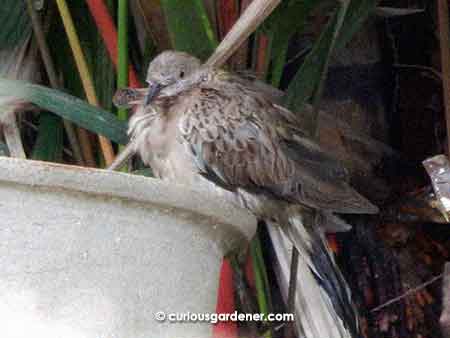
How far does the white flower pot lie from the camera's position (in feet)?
4.25

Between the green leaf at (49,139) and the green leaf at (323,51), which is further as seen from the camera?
the green leaf at (49,139)

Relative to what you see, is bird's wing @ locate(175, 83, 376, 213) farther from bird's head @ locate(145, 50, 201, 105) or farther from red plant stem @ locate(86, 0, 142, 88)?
red plant stem @ locate(86, 0, 142, 88)

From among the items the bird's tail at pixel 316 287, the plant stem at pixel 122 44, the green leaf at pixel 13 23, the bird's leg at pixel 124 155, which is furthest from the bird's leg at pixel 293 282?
the green leaf at pixel 13 23

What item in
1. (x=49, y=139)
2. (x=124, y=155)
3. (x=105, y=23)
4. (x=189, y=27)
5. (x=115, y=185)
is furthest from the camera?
(x=49, y=139)

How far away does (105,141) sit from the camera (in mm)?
2598

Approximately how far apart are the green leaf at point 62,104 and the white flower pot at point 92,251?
3.24 ft

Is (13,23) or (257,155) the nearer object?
(257,155)

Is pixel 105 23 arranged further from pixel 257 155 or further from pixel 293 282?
pixel 293 282

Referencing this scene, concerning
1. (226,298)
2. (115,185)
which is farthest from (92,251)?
(226,298)

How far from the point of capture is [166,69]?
2.50m

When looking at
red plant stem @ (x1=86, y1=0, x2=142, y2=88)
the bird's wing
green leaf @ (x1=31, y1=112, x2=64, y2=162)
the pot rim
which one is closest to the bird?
the bird's wing

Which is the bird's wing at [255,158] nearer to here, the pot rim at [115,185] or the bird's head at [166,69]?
the bird's head at [166,69]

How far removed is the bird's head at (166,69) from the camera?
8.20ft

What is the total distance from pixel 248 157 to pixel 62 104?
0.46m
